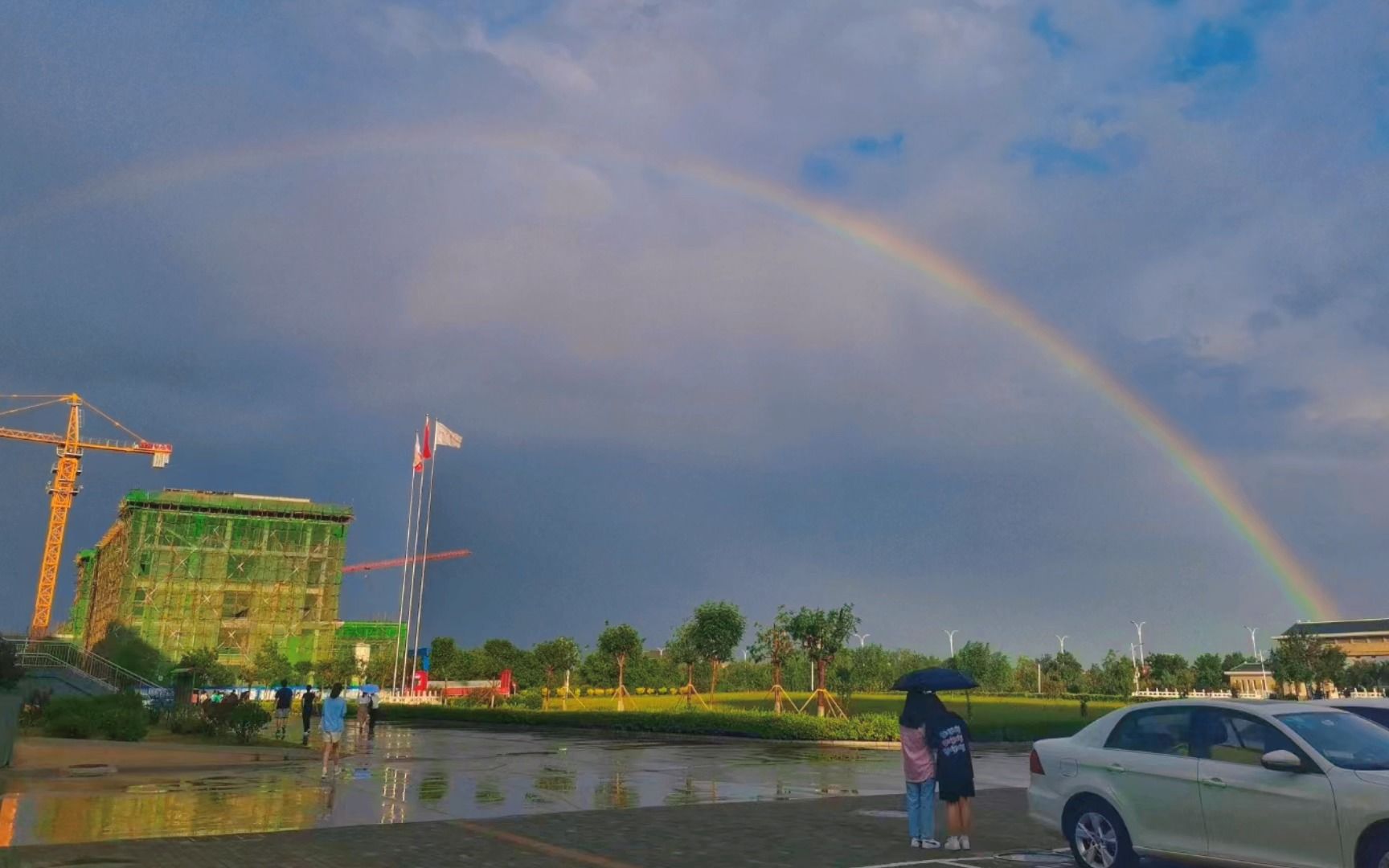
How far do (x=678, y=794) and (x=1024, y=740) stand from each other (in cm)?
2142

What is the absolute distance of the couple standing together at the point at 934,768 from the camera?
11281mm

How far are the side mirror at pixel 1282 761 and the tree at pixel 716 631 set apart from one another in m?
52.8

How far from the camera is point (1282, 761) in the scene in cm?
815

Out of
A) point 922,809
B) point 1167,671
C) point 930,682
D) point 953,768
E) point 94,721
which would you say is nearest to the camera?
point 953,768

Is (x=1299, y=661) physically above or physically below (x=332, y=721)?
above

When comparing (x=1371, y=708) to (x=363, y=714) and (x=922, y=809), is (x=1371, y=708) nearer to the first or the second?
(x=922, y=809)

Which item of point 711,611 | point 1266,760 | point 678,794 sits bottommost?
point 678,794

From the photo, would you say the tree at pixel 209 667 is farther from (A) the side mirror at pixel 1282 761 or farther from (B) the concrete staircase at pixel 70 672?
(A) the side mirror at pixel 1282 761

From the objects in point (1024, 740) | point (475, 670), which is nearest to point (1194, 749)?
point (1024, 740)

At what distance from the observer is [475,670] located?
99.9m

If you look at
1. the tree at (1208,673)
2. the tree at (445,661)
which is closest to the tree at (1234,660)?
the tree at (1208,673)

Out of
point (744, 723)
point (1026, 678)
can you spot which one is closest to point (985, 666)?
point (1026, 678)

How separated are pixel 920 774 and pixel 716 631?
163 feet

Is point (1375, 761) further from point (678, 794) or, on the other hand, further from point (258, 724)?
point (258, 724)
